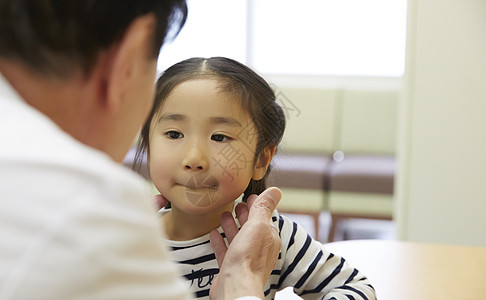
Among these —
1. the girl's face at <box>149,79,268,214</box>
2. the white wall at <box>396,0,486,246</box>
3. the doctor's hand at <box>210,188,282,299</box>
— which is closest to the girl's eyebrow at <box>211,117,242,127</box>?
the girl's face at <box>149,79,268,214</box>

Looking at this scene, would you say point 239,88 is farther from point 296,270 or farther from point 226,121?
point 296,270

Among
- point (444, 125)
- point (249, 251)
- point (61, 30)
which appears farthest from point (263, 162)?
point (444, 125)

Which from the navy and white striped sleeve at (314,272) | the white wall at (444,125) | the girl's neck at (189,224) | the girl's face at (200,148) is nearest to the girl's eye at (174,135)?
the girl's face at (200,148)

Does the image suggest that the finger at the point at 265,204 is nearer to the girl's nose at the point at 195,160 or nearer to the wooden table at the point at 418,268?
the girl's nose at the point at 195,160

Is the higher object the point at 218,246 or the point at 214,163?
the point at 214,163

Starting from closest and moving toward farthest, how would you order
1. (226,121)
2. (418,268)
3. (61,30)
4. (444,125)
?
(61,30), (226,121), (418,268), (444,125)

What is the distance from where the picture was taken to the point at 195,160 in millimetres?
1061

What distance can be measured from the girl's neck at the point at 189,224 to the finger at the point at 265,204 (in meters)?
0.10

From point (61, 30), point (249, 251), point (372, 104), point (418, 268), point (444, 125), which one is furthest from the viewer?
point (372, 104)

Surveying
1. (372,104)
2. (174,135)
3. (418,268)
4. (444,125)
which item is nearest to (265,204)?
(174,135)

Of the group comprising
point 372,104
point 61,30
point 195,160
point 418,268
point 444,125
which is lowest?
point 372,104

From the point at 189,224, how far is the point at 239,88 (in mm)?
240

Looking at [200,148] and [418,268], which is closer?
[200,148]

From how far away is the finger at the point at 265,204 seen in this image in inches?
41.8
